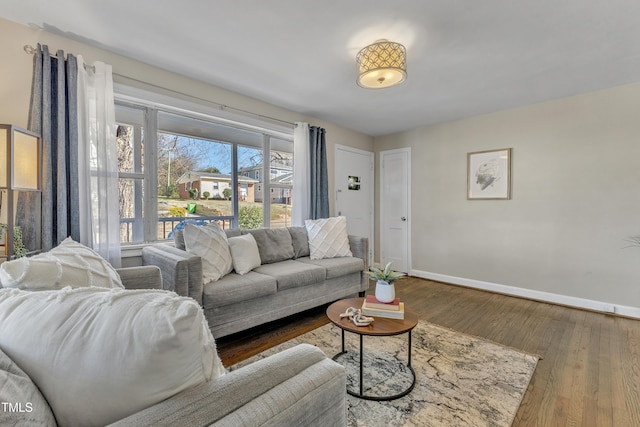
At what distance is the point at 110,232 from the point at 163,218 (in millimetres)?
618

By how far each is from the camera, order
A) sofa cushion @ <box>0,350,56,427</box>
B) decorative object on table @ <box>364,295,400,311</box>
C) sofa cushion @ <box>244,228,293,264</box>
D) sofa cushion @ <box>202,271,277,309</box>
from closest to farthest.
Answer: sofa cushion @ <box>0,350,56,427</box>
decorative object on table @ <box>364,295,400,311</box>
sofa cushion @ <box>202,271,277,309</box>
sofa cushion @ <box>244,228,293,264</box>

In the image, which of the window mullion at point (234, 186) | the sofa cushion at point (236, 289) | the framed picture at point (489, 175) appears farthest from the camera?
the framed picture at point (489, 175)

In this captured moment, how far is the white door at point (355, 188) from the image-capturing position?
14.5ft

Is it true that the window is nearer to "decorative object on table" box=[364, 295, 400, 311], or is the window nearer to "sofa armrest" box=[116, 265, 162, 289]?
"sofa armrest" box=[116, 265, 162, 289]

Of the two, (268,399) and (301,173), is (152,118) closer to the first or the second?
(301,173)

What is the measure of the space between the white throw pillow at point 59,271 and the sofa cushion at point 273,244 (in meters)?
1.62

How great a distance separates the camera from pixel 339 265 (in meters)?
2.98

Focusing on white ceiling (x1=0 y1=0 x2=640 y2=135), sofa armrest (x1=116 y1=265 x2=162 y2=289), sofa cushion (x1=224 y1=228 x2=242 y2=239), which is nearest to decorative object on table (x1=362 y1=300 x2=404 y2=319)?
sofa armrest (x1=116 y1=265 x2=162 y2=289)

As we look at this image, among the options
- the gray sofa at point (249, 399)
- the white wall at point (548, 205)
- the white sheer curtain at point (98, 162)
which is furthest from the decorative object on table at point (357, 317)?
the white wall at point (548, 205)

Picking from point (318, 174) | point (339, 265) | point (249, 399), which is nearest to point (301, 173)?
point (318, 174)

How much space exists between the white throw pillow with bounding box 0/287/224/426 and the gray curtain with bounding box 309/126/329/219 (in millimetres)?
3205

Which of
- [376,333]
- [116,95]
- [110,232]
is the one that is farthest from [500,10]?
[110,232]

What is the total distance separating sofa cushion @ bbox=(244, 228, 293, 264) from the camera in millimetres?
2967

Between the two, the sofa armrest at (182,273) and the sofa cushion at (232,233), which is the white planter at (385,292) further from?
the sofa cushion at (232,233)
